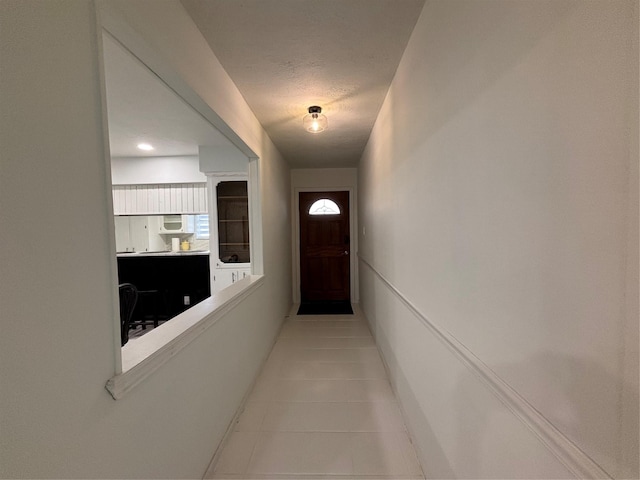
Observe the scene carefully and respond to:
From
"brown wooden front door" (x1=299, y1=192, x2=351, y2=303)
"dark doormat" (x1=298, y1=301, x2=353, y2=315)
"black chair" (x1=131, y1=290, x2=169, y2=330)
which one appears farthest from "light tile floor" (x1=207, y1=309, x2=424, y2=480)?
"brown wooden front door" (x1=299, y1=192, x2=351, y2=303)

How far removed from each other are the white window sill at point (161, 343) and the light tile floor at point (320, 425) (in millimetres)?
798

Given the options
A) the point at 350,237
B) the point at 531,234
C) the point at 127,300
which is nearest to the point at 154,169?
the point at 127,300

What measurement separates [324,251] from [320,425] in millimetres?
3476

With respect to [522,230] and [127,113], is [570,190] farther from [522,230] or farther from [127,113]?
[127,113]

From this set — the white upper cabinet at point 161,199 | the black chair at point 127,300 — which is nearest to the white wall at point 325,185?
the white upper cabinet at point 161,199

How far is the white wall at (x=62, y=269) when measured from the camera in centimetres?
61

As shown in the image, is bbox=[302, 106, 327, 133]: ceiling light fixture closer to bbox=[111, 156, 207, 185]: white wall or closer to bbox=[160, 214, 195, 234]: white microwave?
bbox=[111, 156, 207, 185]: white wall

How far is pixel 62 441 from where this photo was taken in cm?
71

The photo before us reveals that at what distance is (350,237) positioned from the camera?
5148 mm

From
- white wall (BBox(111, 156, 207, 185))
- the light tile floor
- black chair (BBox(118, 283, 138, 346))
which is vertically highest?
Answer: white wall (BBox(111, 156, 207, 185))

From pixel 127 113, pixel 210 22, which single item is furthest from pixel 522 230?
pixel 127 113

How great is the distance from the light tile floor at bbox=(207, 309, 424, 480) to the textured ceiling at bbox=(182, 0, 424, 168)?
2.38m

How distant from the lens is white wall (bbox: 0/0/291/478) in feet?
1.99

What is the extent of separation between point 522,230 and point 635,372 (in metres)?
0.34
